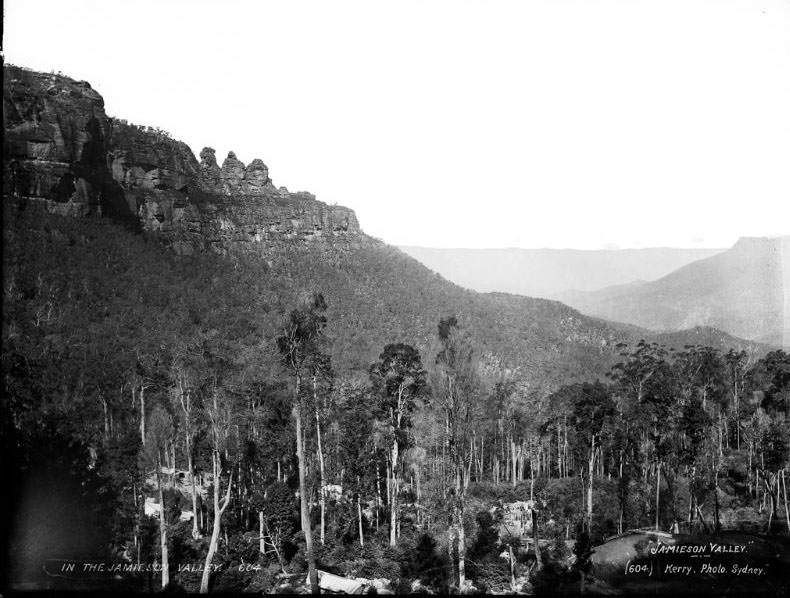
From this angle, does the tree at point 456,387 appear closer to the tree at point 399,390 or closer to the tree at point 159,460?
the tree at point 399,390

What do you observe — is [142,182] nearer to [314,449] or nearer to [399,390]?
[314,449]

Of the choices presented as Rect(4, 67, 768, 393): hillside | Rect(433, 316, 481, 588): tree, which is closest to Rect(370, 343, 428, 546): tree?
Rect(433, 316, 481, 588): tree

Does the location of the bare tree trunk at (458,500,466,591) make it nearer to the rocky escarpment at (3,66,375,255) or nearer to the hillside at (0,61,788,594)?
Answer: the hillside at (0,61,788,594)

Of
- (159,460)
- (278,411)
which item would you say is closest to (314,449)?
(278,411)

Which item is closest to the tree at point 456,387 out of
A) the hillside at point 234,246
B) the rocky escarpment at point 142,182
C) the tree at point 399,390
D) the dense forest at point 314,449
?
the dense forest at point 314,449

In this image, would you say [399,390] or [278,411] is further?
[278,411]

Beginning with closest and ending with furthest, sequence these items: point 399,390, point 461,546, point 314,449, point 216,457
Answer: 1. point 461,546
2. point 216,457
3. point 399,390
4. point 314,449
